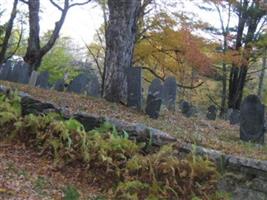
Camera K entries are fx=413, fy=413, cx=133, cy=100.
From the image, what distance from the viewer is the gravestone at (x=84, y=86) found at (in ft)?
47.0

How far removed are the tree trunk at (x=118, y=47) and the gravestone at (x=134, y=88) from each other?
0.47 ft

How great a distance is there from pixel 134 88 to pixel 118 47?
104 cm

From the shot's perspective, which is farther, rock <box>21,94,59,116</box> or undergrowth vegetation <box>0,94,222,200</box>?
rock <box>21,94,59,116</box>

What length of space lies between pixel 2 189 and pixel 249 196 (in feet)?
9.85

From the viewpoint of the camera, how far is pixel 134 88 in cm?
987

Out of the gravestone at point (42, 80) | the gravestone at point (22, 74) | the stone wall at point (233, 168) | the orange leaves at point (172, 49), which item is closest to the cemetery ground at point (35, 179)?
the stone wall at point (233, 168)

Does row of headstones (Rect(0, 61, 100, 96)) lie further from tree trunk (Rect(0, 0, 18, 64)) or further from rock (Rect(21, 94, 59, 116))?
rock (Rect(21, 94, 59, 116))

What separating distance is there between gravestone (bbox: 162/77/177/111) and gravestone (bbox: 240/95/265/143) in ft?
15.1

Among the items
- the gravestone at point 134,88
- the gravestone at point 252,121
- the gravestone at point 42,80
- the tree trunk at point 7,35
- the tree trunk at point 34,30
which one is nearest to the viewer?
the gravestone at point 252,121

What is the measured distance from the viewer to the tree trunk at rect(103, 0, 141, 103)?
9.77 metres

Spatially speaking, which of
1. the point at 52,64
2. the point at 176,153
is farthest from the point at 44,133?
the point at 52,64

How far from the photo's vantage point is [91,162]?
213 inches

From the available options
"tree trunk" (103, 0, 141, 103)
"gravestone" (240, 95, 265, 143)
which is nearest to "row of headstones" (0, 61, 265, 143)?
"gravestone" (240, 95, 265, 143)

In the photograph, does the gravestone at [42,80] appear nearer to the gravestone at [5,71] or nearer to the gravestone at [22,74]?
the gravestone at [22,74]
